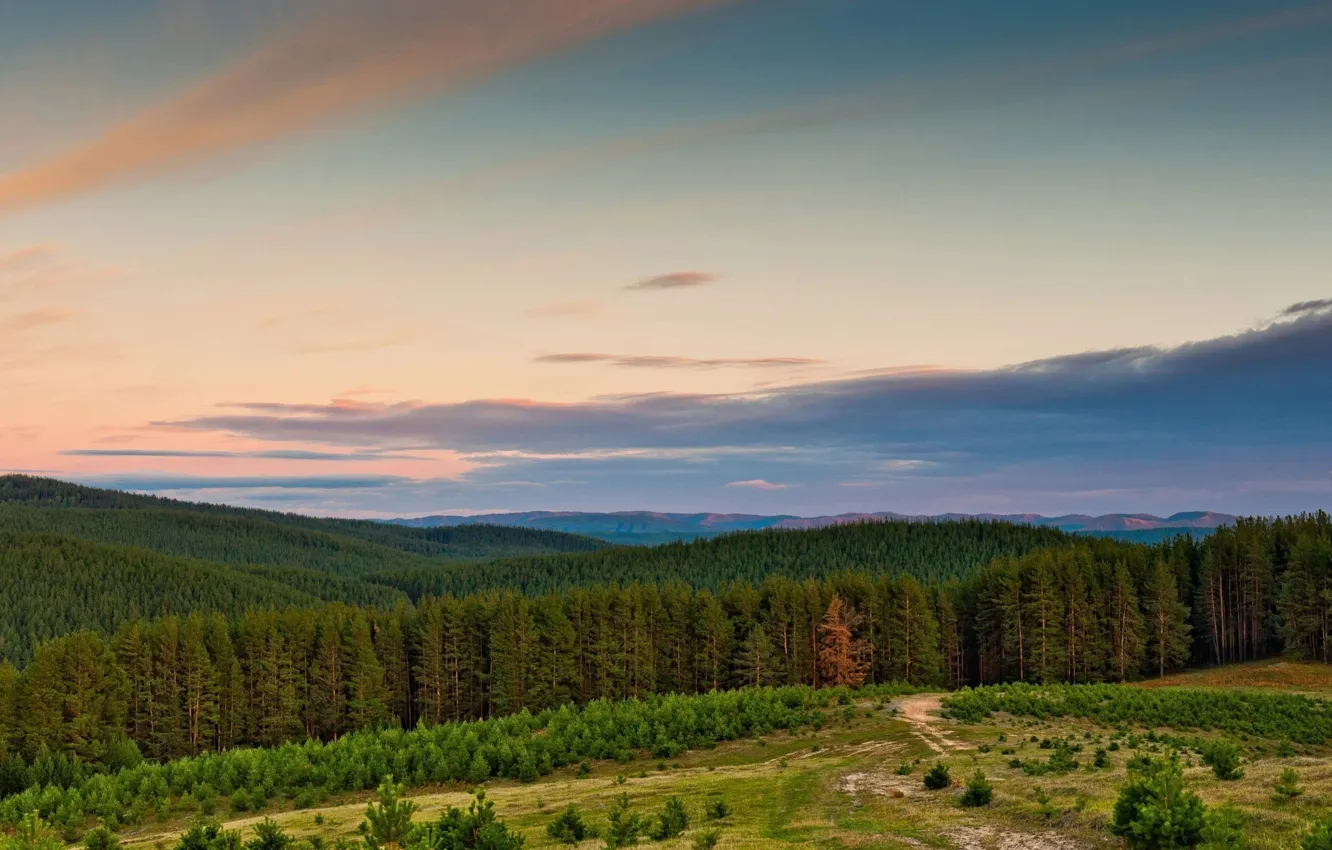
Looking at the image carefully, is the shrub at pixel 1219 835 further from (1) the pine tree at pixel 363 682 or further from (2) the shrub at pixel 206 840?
(1) the pine tree at pixel 363 682

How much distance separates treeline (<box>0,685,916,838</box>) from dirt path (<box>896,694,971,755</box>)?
5.28 m

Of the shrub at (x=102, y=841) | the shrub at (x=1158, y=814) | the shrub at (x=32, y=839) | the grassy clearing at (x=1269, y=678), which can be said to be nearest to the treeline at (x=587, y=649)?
the grassy clearing at (x=1269, y=678)

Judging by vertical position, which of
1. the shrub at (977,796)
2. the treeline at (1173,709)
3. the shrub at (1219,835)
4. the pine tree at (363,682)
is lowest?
the pine tree at (363,682)

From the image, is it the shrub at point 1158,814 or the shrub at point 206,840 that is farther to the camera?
the shrub at point 206,840

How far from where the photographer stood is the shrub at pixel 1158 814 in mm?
22062

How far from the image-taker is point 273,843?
107ft

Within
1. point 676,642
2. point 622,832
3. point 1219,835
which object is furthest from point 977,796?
point 676,642

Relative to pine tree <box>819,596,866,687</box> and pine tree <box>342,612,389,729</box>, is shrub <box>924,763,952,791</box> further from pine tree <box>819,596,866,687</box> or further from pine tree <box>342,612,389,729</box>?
pine tree <box>342,612,389,729</box>

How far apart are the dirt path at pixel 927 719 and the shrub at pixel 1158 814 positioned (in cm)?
3166

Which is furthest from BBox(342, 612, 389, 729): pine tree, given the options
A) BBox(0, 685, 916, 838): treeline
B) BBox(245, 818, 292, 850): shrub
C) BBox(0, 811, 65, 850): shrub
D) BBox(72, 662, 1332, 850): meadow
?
BBox(0, 811, 65, 850): shrub

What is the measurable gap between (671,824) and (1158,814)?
17.5 meters

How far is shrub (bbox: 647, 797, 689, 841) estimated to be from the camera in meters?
33.6

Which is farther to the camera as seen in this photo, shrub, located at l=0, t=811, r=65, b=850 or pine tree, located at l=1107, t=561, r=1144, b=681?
pine tree, located at l=1107, t=561, r=1144, b=681

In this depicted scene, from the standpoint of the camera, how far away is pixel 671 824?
33.7m
